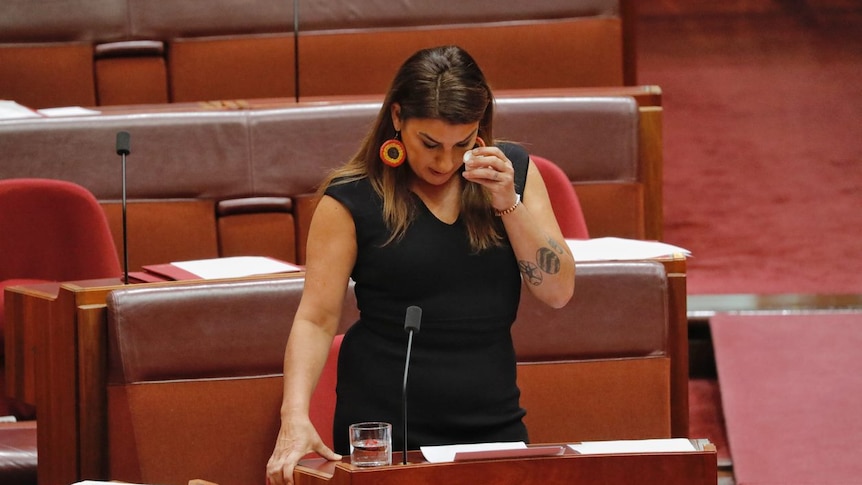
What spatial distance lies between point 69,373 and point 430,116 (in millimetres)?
361

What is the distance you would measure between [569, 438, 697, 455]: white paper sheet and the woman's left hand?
0.44 ft

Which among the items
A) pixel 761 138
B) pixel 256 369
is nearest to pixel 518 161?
pixel 256 369

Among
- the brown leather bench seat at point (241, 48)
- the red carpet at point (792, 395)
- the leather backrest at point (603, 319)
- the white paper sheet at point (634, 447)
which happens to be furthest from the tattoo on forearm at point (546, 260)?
the brown leather bench seat at point (241, 48)

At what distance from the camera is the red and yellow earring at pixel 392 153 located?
0.68m

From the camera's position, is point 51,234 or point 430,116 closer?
point 430,116

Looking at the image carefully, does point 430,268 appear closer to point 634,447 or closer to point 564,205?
point 634,447

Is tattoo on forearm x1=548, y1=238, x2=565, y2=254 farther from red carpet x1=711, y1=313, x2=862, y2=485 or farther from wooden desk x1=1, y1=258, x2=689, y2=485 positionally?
red carpet x1=711, y1=313, x2=862, y2=485

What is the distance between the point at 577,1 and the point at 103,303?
0.82 metres

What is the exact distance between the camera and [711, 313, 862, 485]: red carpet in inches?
41.4

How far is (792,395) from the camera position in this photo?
3.78ft

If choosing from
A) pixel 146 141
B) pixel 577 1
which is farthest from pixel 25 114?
pixel 577 1

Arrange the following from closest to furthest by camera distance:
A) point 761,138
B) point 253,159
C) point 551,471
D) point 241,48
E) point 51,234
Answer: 1. point 551,471
2. point 51,234
3. point 253,159
4. point 241,48
5. point 761,138

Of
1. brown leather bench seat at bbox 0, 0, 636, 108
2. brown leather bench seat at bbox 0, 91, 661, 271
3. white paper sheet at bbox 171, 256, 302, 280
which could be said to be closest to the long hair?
white paper sheet at bbox 171, 256, 302, 280

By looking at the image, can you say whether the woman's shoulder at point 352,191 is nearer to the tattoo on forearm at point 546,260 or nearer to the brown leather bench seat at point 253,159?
the tattoo on forearm at point 546,260
